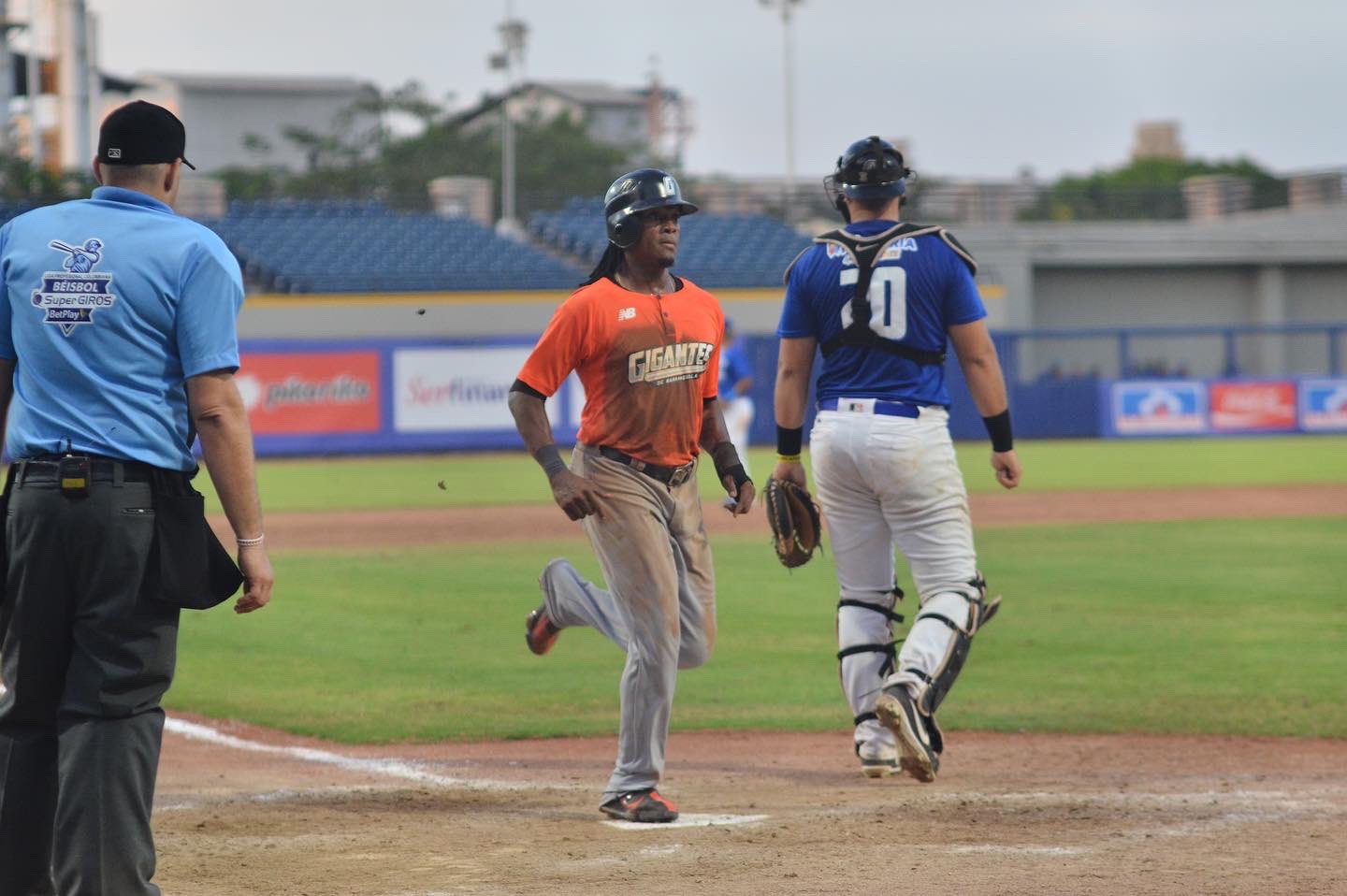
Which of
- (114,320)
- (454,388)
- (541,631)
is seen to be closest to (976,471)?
(454,388)

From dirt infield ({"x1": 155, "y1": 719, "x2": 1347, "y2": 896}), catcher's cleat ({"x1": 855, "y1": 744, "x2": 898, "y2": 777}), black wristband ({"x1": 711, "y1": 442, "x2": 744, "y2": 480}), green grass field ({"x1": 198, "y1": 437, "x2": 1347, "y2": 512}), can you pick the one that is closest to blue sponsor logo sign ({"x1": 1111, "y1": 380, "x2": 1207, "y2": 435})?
green grass field ({"x1": 198, "y1": 437, "x2": 1347, "y2": 512})

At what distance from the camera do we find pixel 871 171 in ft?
21.5

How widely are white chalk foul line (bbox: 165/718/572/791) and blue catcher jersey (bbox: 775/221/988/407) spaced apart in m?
1.86

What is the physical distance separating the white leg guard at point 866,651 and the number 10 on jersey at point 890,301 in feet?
3.23

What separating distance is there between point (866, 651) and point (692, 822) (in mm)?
1109

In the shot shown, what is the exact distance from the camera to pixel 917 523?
640 cm

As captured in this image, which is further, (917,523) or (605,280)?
(917,523)

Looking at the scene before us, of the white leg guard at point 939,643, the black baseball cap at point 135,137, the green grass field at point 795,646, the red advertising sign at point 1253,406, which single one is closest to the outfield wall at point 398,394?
the red advertising sign at point 1253,406

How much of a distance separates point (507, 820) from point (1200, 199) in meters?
49.8

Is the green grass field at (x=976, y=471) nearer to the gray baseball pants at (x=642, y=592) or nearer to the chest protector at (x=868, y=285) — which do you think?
the chest protector at (x=868, y=285)

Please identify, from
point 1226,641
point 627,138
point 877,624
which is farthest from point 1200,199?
point 877,624

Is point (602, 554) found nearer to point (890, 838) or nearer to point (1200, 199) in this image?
point (890, 838)

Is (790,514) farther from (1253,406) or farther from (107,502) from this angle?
(1253,406)

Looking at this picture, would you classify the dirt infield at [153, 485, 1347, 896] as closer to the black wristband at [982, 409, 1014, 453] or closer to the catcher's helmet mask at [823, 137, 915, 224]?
the black wristband at [982, 409, 1014, 453]
